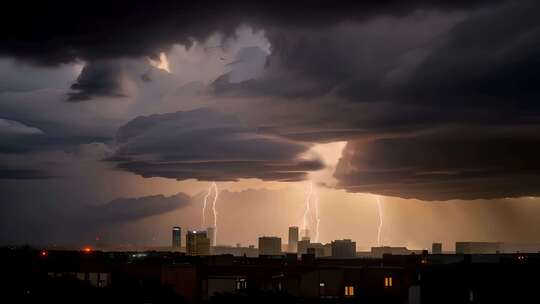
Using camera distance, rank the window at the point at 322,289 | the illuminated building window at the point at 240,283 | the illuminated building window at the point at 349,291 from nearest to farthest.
A: the illuminated building window at the point at 240,283
the window at the point at 322,289
the illuminated building window at the point at 349,291

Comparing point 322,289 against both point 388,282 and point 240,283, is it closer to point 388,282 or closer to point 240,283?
point 388,282

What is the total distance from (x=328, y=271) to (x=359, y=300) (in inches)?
747

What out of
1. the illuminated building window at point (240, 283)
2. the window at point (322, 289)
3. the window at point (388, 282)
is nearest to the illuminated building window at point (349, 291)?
the window at point (322, 289)

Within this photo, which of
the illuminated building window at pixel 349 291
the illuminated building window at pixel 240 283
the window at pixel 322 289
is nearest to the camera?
the illuminated building window at pixel 240 283

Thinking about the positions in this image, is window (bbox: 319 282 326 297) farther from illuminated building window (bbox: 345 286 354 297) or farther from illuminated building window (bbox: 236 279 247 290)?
illuminated building window (bbox: 236 279 247 290)

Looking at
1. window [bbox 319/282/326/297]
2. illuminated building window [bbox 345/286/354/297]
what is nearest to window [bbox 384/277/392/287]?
illuminated building window [bbox 345/286/354/297]

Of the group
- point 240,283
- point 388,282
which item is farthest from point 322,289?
point 240,283

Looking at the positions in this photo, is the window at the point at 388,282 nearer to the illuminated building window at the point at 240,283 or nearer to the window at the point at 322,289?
the window at the point at 322,289

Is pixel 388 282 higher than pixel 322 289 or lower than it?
higher

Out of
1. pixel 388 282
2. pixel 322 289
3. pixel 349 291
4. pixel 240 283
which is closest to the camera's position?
pixel 240 283

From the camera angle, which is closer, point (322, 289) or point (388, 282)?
point (322, 289)

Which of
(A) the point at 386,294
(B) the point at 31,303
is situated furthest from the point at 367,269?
(B) the point at 31,303

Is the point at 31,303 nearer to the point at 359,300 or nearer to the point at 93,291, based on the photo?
the point at 93,291

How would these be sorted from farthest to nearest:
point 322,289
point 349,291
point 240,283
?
point 349,291, point 322,289, point 240,283
